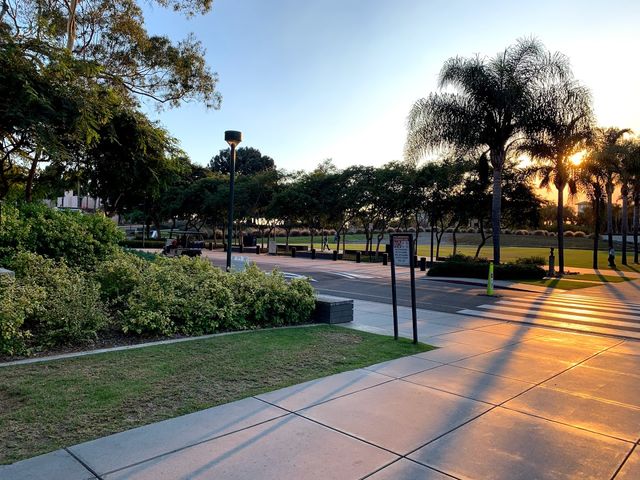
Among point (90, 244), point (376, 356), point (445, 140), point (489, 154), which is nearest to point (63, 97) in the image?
point (90, 244)

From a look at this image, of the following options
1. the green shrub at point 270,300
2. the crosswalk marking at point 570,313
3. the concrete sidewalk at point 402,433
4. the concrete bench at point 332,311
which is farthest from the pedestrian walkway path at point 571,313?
the green shrub at point 270,300

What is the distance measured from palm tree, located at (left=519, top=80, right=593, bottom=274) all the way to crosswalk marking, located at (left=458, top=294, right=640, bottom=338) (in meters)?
9.27

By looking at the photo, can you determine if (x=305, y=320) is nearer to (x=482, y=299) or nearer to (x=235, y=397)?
(x=235, y=397)

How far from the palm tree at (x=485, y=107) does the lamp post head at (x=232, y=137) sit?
38.8 feet

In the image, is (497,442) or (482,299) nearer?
(497,442)

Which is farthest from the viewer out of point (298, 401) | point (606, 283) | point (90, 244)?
point (606, 283)

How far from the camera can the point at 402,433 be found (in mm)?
4008

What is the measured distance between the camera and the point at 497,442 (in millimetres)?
3885

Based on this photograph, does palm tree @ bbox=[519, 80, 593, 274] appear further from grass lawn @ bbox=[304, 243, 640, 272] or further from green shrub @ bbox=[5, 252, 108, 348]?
green shrub @ bbox=[5, 252, 108, 348]

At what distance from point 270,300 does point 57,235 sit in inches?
222

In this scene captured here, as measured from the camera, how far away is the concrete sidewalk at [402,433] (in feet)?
10.9

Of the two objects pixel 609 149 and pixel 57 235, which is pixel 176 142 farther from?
pixel 609 149

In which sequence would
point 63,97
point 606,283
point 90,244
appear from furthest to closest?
point 606,283 → point 63,97 → point 90,244

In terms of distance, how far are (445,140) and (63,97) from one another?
16.2m
